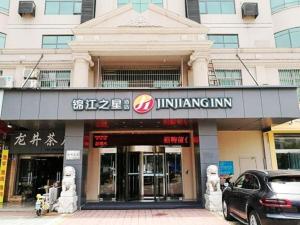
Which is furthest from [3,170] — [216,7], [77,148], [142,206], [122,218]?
[216,7]

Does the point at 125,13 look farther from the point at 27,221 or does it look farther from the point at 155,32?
the point at 27,221

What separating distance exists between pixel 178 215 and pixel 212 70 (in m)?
7.85

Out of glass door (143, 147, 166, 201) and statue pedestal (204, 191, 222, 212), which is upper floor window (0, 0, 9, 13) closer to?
glass door (143, 147, 166, 201)

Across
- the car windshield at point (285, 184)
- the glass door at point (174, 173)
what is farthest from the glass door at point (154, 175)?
the car windshield at point (285, 184)

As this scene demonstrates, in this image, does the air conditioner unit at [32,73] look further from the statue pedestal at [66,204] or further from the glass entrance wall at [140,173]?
the statue pedestal at [66,204]

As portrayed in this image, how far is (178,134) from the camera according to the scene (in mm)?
13781

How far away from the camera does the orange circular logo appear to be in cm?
1057

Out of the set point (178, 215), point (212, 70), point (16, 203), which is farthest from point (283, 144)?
point (16, 203)

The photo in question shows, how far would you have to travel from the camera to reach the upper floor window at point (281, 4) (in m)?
16.0

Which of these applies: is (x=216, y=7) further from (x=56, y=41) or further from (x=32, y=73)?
(x=32, y=73)

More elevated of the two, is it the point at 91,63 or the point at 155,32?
the point at 155,32

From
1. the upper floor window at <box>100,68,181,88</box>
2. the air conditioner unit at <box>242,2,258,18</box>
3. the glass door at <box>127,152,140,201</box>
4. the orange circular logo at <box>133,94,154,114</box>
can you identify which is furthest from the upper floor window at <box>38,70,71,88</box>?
the air conditioner unit at <box>242,2,258,18</box>

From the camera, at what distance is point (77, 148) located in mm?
10938

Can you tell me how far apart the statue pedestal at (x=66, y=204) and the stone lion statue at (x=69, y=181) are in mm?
139
